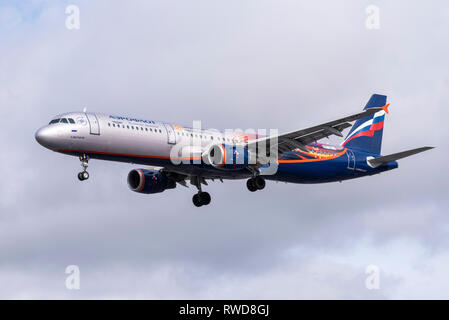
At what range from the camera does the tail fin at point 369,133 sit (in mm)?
68250

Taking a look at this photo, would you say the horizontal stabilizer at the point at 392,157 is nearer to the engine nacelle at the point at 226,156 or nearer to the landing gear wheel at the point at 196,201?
the engine nacelle at the point at 226,156

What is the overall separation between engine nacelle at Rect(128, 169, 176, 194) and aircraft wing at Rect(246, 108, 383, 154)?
854cm

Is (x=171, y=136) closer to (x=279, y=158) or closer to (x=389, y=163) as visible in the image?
(x=279, y=158)

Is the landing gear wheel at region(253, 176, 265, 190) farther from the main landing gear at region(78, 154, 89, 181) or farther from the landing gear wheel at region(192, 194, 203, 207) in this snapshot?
the main landing gear at region(78, 154, 89, 181)

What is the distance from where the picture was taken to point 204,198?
62.9m

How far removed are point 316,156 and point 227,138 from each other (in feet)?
27.5

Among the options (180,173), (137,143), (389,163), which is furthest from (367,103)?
(137,143)

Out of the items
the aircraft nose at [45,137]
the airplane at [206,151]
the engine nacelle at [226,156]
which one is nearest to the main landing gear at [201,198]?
the airplane at [206,151]

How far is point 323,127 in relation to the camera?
2104 inches

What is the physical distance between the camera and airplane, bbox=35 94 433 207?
51.7m

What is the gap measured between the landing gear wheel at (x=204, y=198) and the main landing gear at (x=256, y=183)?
5.85m

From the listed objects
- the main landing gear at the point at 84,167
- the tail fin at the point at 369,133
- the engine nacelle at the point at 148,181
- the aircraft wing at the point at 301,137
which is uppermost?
the tail fin at the point at 369,133

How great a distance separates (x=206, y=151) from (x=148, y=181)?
Result: 7632mm

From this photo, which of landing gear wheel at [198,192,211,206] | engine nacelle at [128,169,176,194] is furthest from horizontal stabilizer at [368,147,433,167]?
engine nacelle at [128,169,176,194]
